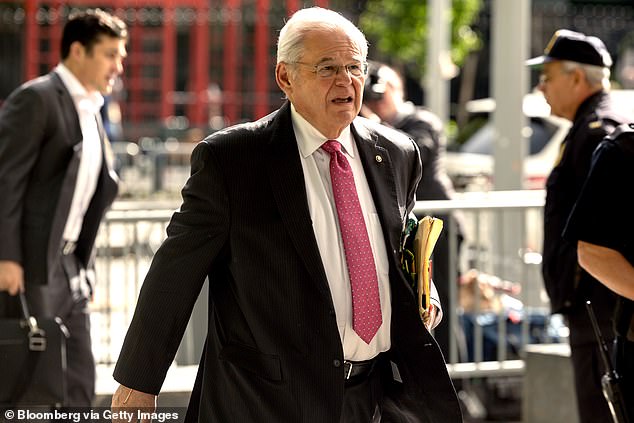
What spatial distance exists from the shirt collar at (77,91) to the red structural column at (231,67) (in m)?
18.5

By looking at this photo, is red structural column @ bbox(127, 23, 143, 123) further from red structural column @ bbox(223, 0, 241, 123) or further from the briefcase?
the briefcase

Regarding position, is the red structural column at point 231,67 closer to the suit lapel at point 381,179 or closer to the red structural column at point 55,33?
the red structural column at point 55,33

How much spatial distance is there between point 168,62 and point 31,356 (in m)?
19.2

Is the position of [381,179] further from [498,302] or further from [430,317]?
[498,302]

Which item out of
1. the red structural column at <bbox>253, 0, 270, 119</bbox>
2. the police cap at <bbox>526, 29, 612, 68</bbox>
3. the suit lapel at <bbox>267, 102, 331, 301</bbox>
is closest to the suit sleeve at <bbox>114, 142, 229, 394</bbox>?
the suit lapel at <bbox>267, 102, 331, 301</bbox>

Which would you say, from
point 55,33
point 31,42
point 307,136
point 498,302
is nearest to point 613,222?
point 307,136

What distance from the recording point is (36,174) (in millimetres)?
5789

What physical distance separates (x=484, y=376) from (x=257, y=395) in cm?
450

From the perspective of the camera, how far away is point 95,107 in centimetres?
609

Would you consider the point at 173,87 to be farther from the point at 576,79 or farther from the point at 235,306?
the point at 235,306

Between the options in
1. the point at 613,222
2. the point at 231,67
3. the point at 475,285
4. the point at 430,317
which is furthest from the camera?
the point at 231,67

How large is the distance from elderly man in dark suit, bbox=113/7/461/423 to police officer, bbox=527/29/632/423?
1.62m

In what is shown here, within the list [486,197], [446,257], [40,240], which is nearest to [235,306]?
[40,240]

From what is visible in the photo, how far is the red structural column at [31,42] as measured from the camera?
23234 mm
